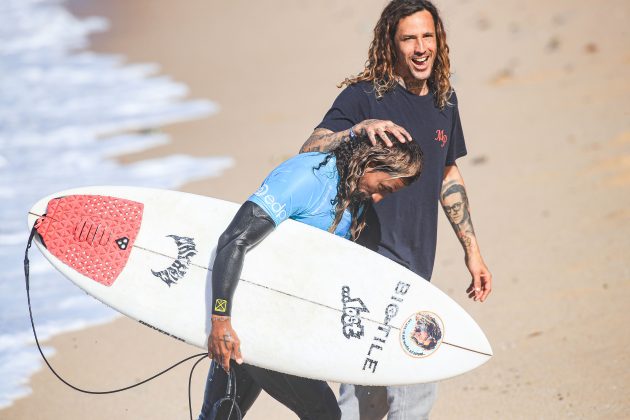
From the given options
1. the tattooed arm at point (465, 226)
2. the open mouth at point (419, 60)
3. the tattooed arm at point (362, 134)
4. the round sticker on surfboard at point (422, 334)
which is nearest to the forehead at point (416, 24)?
the open mouth at point (419, 60)

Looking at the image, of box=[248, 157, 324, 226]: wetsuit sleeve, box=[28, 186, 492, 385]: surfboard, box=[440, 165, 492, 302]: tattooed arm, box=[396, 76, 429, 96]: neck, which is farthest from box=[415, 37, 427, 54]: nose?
box=[28, 186, 492, 385]: surfboard

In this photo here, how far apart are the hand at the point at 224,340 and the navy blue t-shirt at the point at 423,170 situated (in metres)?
0.73

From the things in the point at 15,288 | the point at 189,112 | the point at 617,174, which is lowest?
the point at 15,288

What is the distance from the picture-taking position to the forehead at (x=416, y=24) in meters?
3.62

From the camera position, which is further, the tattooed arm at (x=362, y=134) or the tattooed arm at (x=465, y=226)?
the tattooed arm at (x=465, y=226)

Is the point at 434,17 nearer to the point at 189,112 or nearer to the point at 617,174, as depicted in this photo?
the point at 617,174

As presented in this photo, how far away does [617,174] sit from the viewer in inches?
291

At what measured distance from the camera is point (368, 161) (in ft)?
10.8

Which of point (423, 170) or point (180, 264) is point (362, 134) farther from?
point (180, 264)

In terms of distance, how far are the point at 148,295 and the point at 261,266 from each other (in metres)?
0.50

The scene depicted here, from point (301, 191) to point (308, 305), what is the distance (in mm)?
634

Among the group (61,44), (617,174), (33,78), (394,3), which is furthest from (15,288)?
(61,44)

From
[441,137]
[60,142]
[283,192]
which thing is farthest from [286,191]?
[60,142]

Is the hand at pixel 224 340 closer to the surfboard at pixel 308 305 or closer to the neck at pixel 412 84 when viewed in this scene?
the surfboard at pixel 308 305
